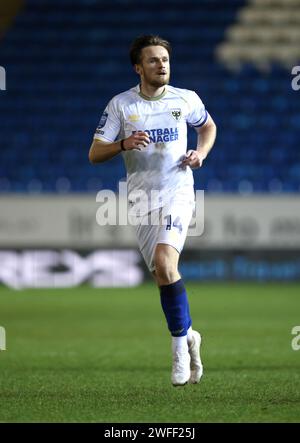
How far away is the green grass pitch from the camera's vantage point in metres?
5.27

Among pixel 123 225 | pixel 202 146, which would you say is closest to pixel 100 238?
pixel 123 225

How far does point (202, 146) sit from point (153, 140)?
16.0 inches

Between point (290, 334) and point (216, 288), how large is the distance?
6999 mm

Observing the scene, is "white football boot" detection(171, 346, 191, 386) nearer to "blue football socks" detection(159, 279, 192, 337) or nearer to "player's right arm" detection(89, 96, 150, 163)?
"blue football socks" detection(159, 279, 192, 337)

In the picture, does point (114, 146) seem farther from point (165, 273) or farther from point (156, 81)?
point (165, 273)

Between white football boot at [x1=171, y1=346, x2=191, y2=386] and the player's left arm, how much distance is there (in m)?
1.10

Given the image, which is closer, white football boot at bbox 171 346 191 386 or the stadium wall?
white football boot at bbox 171 346 191 386

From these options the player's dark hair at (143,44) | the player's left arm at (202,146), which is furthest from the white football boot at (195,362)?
the player's dark hair at (143,44)

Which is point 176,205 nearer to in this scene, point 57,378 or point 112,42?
point 57,378

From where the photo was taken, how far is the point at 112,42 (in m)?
21.6

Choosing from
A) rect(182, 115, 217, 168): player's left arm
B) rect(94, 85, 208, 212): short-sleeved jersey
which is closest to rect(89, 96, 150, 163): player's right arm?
rect(94, 85, 208, 212): short-sleeved jersey

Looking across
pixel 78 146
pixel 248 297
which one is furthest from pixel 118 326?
pixel 78 146

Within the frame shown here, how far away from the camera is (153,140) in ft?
19.5

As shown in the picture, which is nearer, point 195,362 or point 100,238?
point 195,362
